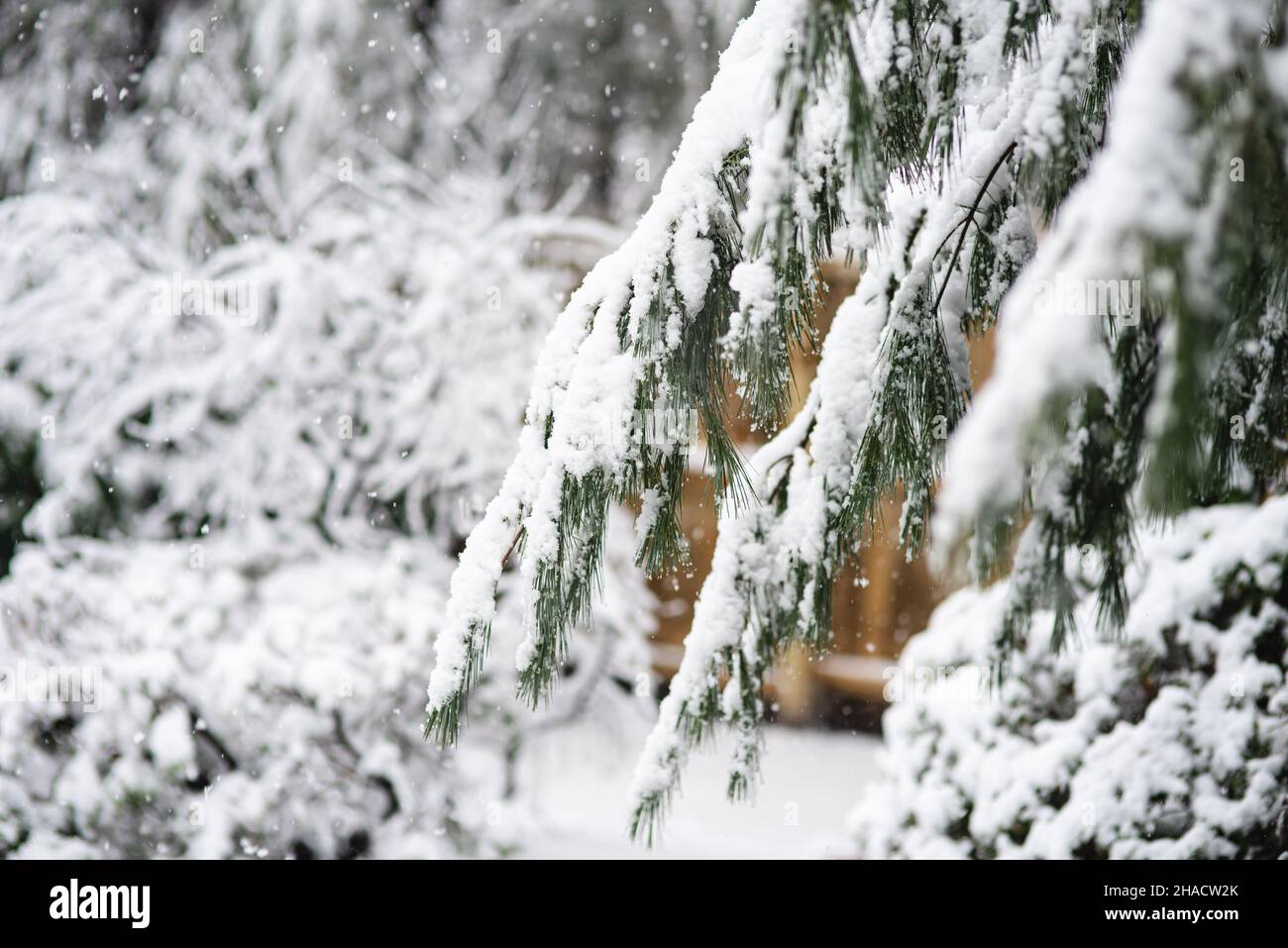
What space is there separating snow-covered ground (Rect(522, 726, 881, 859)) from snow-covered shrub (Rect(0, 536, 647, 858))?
47 centimetres

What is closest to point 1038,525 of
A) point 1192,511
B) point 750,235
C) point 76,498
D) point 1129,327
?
point 1129,327

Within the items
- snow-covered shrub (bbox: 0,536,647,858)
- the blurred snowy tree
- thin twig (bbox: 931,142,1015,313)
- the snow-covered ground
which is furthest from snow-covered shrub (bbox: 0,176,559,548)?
thin twig (bbox: 931,142,1015,313)

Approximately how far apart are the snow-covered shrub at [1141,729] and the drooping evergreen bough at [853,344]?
736 mm

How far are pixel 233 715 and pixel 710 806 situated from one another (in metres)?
2.30

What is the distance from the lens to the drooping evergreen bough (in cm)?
104

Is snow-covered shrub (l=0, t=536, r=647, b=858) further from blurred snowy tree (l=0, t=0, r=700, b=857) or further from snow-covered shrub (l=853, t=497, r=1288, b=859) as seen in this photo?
snow-covered shrub (l=853, t=497, r=1288, b=859)

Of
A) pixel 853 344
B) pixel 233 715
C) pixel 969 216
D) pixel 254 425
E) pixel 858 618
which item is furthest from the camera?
pixel 858 618

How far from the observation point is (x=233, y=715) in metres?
3.13

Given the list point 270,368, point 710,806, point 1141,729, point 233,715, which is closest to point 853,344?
point 1141,729

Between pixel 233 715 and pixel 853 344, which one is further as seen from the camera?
pixel 233 715

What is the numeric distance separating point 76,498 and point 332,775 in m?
1.55

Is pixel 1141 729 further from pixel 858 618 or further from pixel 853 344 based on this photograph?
pixel 858 618

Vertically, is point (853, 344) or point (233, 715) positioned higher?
point (853, 344)

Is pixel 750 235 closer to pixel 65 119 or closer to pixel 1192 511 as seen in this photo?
pixel 1192 511
